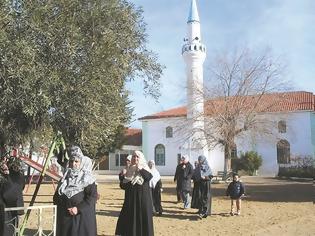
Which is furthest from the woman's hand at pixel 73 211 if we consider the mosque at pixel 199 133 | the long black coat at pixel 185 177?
the mosque at pixel 199 133

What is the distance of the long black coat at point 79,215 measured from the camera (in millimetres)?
6652

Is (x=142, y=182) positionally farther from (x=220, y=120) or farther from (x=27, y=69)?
(x=220, y=120)

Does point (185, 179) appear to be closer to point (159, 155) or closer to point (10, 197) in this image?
point (10, 197)

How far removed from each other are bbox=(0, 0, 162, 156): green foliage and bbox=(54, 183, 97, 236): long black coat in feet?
5.94

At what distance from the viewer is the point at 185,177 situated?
53.9 feet

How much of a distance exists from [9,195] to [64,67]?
2.25 m

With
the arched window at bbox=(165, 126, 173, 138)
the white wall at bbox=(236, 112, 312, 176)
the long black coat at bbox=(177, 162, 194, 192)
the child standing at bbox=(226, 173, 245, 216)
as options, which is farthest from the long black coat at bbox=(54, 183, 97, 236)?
A: the arched window at bbox=(165, 126, 173, 138)

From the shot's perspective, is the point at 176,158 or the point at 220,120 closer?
the point at 220,120

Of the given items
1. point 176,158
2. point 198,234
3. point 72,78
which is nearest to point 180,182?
point 198,234

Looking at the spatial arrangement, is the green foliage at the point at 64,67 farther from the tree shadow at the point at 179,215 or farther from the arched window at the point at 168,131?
the arched window at the point at 168,131

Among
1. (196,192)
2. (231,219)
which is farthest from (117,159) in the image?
(231,219)

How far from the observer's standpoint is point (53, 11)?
27.6ft

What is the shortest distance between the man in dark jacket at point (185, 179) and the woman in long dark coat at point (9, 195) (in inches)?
331

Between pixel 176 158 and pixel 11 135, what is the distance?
4775 centimetres
